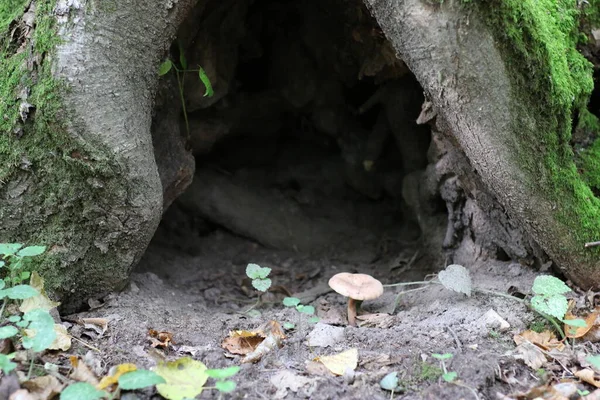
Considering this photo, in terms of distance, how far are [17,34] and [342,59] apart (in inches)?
92.8

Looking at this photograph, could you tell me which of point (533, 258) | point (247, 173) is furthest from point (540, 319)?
point (247, 173)

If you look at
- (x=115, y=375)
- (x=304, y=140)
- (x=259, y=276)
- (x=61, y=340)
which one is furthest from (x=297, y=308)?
(x=304, y=140)

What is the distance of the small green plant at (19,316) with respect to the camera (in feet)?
6.20

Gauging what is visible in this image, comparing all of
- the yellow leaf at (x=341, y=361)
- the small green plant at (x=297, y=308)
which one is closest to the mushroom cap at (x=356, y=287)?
the small green plant at (x=297, y=308)

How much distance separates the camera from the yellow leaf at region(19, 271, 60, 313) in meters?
2.36

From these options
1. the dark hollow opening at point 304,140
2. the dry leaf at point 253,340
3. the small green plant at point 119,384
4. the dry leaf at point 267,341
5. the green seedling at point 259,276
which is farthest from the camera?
the dark hollow opening at point 304,140

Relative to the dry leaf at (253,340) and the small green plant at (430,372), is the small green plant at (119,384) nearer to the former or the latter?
the dry leaf at (253,340)

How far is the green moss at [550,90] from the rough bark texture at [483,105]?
14 mm

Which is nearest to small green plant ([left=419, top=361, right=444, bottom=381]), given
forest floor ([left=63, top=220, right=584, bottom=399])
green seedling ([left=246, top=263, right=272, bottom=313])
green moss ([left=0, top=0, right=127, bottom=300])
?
forest floor ([left=63, top=220, right=584, bottom=399])

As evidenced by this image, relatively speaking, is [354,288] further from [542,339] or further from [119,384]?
[119,384]

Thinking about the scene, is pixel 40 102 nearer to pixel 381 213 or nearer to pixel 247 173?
pixel 247 173

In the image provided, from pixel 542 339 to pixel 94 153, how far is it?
87.5 inches

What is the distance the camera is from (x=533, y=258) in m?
2.94

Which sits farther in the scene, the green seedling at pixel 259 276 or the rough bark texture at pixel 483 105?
the green seedling at pixel 259 276
